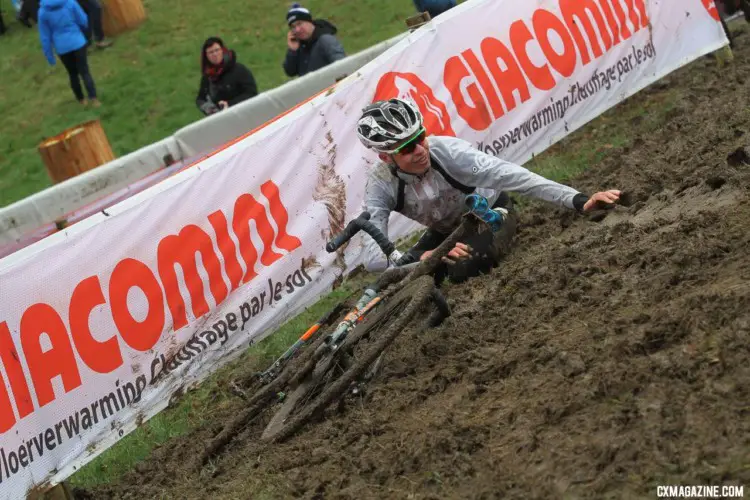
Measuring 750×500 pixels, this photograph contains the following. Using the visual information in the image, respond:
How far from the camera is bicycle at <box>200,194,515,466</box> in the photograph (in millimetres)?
6066

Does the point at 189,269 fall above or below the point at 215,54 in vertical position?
below

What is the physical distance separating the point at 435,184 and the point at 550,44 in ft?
12.3

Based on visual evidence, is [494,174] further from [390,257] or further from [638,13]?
[638,13]

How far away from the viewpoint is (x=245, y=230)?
25.4 feet

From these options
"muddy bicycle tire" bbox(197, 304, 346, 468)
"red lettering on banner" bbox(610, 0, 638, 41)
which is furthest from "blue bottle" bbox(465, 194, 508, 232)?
"red lettering on banner" bbox(610, 0, 638, 41)

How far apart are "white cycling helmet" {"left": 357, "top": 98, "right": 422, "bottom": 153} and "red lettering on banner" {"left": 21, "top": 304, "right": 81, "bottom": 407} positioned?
7.85 ft

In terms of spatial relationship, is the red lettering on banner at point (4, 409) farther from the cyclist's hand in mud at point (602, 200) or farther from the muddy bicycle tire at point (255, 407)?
the cyclist's hand in mud at point (602, 200)

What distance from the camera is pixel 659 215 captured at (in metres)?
7.18

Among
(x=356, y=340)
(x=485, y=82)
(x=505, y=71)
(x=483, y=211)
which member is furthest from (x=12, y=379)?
(x=505, y=71)

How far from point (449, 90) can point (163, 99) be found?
11.2 m

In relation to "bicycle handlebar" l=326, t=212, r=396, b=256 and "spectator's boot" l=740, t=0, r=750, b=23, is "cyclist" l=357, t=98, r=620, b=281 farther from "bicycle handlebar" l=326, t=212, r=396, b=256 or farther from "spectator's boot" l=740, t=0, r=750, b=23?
"spectator's boot" l=740, t=0, r=750, b=23

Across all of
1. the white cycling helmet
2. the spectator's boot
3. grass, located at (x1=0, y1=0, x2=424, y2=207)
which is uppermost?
grass, located at (x1=0, y1=0, x2=424, y2=207)

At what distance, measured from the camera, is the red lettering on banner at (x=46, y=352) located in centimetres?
625

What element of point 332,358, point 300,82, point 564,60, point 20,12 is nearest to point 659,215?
point 332,358
